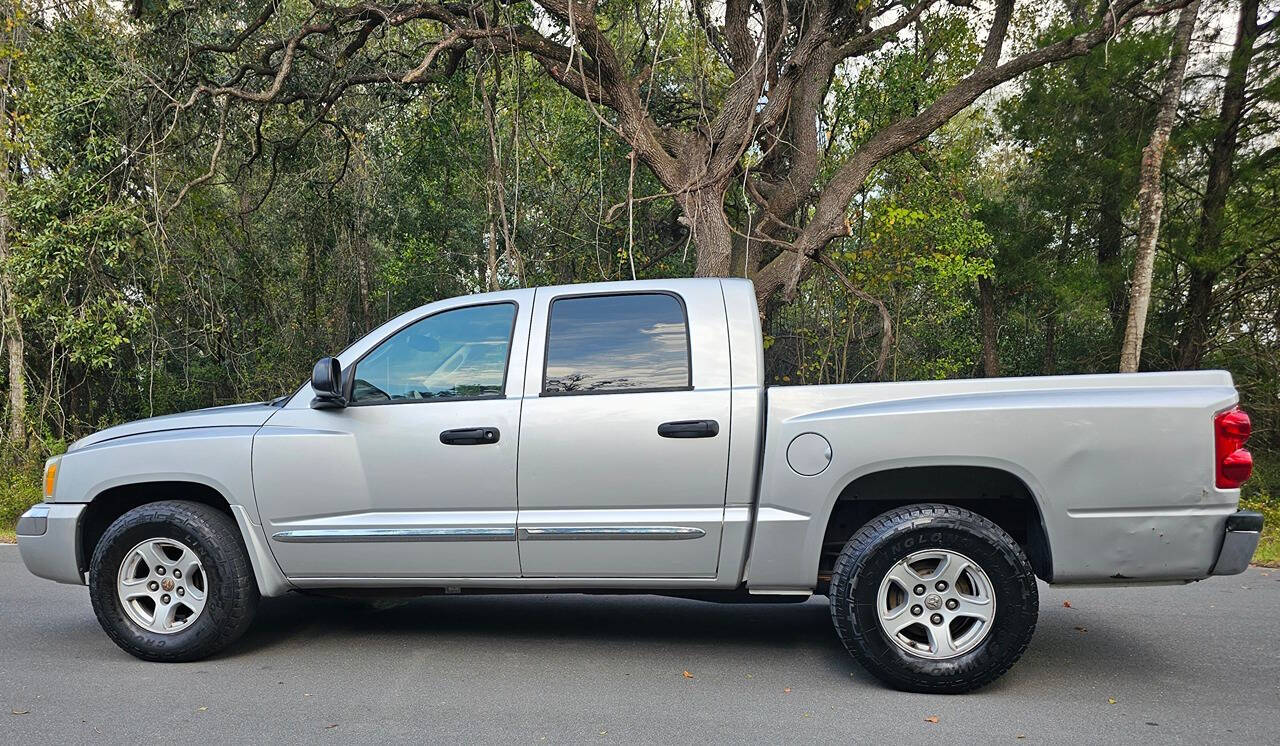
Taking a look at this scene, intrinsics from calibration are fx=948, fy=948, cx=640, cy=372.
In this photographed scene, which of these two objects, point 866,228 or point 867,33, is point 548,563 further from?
point 866,228

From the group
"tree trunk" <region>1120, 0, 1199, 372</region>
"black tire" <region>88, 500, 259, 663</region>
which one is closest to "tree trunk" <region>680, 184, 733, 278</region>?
"tree trunk" <region>1120, 0, 1199, 372</region>

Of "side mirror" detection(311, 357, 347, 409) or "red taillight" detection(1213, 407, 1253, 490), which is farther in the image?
"side mirror" detection(311, 357, 347, 409)

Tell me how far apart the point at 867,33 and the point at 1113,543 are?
34.8 ft

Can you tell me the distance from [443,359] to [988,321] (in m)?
14.5

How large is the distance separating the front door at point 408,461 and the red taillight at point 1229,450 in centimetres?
323

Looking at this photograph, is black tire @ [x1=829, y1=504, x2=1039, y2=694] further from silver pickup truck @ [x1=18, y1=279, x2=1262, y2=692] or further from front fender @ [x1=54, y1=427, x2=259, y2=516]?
front fender @ [x1=54, y1=427, x2=259, y2=516]

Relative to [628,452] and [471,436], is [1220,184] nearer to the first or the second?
[628,452]

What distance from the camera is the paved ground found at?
13.1 ft

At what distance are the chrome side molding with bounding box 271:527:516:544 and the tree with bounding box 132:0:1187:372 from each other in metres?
5.42

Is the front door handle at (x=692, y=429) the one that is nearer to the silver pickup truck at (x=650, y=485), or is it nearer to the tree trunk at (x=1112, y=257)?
the silver pickup truck at (x=650, y=485)

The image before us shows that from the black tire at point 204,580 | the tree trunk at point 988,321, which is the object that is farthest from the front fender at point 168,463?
the tree trunk at point 988,321

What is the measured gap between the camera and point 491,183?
10.9m

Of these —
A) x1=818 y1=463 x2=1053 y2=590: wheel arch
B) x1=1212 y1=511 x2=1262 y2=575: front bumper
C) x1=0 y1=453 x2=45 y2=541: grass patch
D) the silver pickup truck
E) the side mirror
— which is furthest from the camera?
x1=0 y1=453 x2=45 y2=541: grass patch

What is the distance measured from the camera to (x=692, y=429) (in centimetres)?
462
